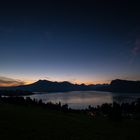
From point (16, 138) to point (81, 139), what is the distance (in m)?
8.71

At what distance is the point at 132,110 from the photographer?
510 feet

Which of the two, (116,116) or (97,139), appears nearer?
(97,139)

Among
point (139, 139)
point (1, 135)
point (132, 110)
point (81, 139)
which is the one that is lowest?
point (132, 110)

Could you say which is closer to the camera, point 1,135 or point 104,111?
point 1,135

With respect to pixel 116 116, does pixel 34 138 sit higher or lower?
higher

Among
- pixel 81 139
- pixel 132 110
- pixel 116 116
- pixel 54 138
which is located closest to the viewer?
pixel 54 138

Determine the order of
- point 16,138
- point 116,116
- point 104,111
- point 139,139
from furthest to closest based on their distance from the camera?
1. point 104,111
2. point 116,116
3. point 139,139
4. point 16,138

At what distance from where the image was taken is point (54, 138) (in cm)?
1973

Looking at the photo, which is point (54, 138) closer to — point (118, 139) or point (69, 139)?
point (69, 139)

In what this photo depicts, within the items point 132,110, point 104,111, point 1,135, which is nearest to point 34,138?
point 1,135

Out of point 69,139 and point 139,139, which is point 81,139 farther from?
point 139,139

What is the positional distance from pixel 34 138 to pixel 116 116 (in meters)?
48.7

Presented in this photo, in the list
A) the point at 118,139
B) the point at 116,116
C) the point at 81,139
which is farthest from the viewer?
the point at 116,116

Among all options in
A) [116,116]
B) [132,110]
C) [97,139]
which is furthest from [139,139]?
[132,110]
